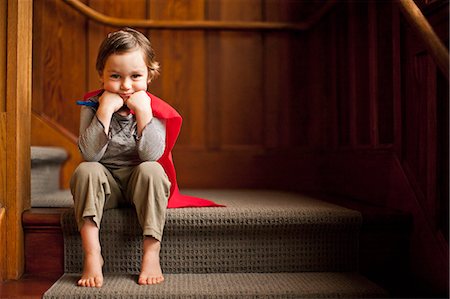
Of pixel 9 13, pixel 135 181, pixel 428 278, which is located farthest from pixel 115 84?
pixel 428 278

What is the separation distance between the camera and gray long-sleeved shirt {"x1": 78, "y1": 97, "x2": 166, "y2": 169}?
1.44m

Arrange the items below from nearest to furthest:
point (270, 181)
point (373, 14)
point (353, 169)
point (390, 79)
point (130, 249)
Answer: point (130, 249) → point (390, 79) → point (373, 14) → point (353, 169) → point (270, 181)

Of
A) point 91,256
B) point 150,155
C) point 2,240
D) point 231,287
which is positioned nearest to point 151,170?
point 150,155

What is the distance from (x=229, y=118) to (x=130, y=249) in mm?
1087

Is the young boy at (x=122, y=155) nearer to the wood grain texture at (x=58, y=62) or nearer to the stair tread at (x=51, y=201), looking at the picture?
the stair tread at (x=51, y=201)

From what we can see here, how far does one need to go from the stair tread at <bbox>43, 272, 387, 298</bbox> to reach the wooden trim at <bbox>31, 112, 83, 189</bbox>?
808 mm

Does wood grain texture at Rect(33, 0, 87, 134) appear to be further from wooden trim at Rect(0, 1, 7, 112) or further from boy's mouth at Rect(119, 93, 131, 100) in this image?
boy's mouth at Rect(119, 93, 131, 100)

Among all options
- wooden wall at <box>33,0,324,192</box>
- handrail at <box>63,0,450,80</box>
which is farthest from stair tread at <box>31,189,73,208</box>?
handrail at <box>63,0,450,80</box>

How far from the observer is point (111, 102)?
1442 mm

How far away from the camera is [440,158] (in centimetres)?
142

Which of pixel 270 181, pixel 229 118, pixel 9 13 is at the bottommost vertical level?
pixel 270 181

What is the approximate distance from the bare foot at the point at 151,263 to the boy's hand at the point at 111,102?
14.8 inches

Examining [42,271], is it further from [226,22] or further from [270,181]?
[226,22]

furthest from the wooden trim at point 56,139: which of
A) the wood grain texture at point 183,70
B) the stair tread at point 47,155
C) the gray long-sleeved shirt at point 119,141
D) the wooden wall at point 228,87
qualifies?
the gray long-sleeved shirt at point 119,141
